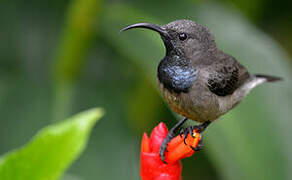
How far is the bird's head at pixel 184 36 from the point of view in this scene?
5.00 feet

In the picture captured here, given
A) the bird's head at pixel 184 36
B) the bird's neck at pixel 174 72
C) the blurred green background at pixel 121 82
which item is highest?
the bird's head at pixel 184 36

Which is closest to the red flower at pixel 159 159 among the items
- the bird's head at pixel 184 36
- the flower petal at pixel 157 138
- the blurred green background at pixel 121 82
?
the flower petal at pixel 157 138

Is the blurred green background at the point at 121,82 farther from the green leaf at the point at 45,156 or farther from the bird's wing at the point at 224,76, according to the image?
the bird's wing at the point at 224,76

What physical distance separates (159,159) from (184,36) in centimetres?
35

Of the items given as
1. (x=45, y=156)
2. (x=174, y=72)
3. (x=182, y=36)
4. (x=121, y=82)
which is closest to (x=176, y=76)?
(x=174, y=72)

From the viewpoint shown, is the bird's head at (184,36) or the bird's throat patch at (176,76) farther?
the bird's throat patch at (176,76)

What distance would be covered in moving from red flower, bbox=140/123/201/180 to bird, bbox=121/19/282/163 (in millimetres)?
17

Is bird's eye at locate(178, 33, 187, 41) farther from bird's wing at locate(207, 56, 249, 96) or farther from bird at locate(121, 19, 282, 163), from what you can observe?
bird's wing at locate(207, 56, 249, 96)

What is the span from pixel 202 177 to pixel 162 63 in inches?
93.2

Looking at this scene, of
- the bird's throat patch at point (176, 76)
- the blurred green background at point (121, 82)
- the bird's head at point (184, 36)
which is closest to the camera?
the bird's head at point (184, 36)

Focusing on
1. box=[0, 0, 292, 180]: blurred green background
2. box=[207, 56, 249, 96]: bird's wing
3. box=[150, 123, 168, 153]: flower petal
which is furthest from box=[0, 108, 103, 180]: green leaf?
box=[0, 0, 292, 180]: blurred green background

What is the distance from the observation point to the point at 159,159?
5.36ft

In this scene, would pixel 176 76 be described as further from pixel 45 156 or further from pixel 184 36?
pixel 45 156

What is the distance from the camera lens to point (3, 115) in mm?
3479
